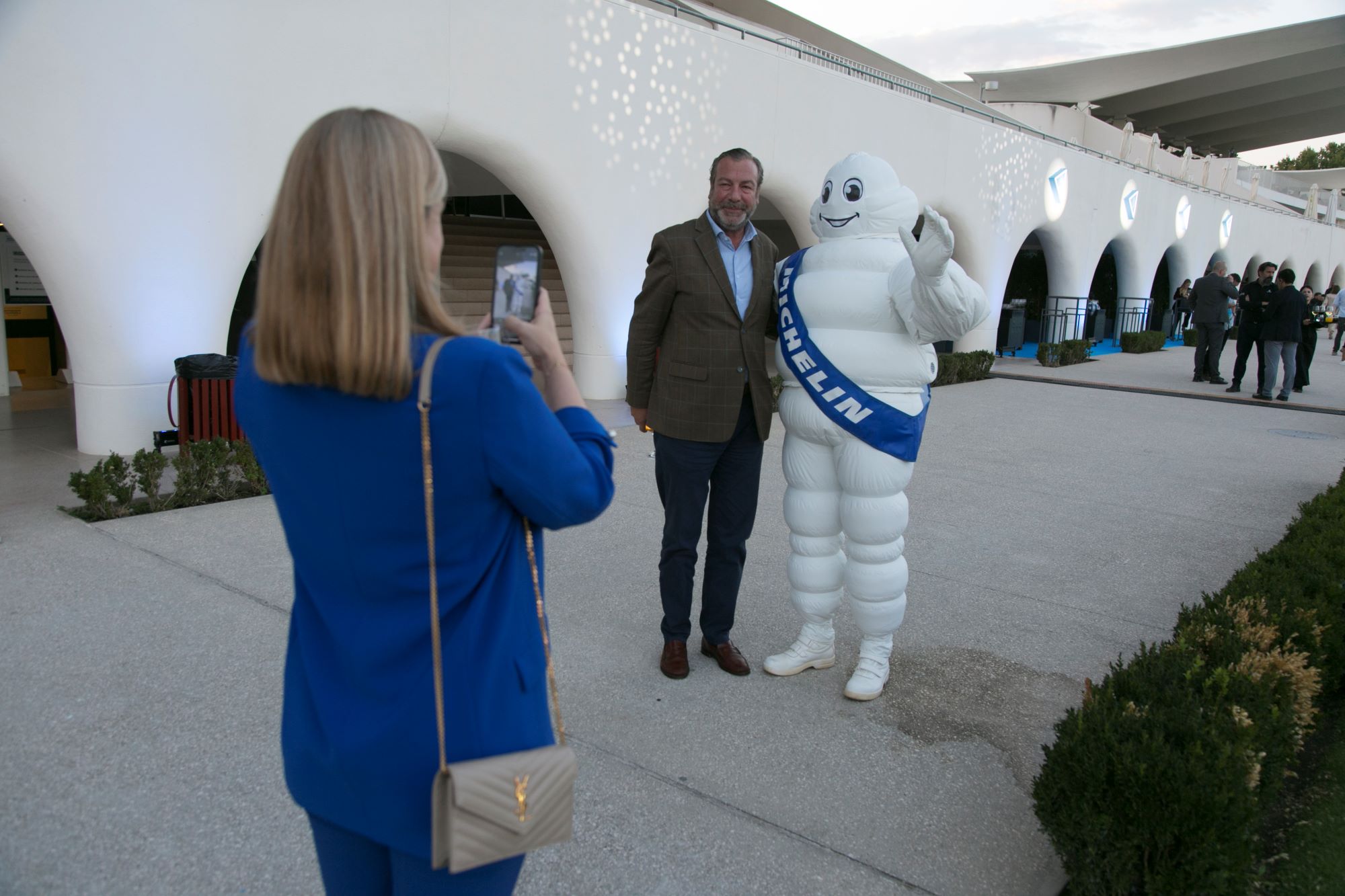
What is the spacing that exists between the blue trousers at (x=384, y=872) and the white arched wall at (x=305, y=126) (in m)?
6.97

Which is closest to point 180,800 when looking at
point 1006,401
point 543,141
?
point 543,141

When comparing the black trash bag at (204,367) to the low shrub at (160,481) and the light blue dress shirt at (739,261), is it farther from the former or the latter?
the light blue dress shirt at (739,261)

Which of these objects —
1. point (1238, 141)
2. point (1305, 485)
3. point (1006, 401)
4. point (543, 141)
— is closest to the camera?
point (1305, 485)

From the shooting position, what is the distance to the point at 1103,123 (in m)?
31.9

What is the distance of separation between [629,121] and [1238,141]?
51.0 metres

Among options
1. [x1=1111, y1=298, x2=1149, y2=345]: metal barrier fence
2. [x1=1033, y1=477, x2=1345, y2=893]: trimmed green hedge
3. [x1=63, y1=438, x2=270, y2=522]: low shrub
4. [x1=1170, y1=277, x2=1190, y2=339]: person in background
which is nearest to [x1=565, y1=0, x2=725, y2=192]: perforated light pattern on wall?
[x1=63, y1=438, x2=270, y2=522]: low shrub

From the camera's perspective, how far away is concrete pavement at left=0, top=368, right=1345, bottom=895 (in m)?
2.47

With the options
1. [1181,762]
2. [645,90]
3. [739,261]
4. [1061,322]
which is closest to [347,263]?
[1181,762]

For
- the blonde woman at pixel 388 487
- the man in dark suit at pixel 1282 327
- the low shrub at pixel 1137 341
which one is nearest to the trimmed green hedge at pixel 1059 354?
the low shrub at pixel 1137 341

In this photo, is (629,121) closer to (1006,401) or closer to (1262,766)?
(1006,401)

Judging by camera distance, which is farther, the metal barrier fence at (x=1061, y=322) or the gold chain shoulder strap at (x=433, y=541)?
the metal barrier fence at (x=1061, y=322)

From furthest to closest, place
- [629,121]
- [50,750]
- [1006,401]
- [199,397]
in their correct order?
[1006,401] < [629,121] < [199,397] < [50,750]

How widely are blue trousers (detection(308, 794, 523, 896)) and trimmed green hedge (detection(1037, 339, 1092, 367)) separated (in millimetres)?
17388

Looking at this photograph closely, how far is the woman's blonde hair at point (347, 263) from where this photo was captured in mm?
1042
